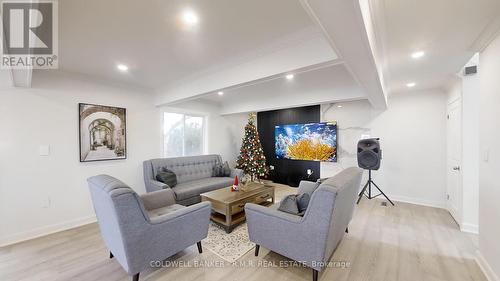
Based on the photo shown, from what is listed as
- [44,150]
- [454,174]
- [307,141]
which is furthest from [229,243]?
[454,174]

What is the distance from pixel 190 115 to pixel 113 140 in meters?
1.89

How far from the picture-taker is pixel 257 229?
2.04 m

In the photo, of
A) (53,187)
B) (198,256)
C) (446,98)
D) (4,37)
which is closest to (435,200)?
(446,98)

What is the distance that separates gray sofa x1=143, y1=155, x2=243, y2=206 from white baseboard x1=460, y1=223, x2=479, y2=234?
365 centimetres

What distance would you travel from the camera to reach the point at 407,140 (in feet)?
13.0

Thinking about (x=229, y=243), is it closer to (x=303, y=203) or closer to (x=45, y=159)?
(x=303, y=203)

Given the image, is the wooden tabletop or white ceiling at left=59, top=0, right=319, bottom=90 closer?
white ceiling at left=59, top=0, right=319, bottom=90

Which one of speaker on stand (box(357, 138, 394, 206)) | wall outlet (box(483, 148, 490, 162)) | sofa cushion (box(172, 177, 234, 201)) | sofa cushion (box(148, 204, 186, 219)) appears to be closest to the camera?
wall outlet (box(483, 148, 490, 162))

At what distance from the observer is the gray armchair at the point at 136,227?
1543mm

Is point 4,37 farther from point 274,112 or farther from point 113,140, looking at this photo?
point 274,112

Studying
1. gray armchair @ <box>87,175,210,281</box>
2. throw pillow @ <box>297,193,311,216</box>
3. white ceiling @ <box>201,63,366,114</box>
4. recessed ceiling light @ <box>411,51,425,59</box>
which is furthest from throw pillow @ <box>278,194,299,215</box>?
recessed ceiling light @ <box>411,51,425,59</box>

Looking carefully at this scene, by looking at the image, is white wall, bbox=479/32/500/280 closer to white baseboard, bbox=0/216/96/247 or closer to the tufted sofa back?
the tufted sofa back

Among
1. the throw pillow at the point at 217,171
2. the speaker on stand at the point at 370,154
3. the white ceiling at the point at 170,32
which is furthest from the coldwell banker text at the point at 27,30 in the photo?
the speaker on stand at the point at 370,154

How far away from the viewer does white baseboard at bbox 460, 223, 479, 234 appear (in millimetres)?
2660
